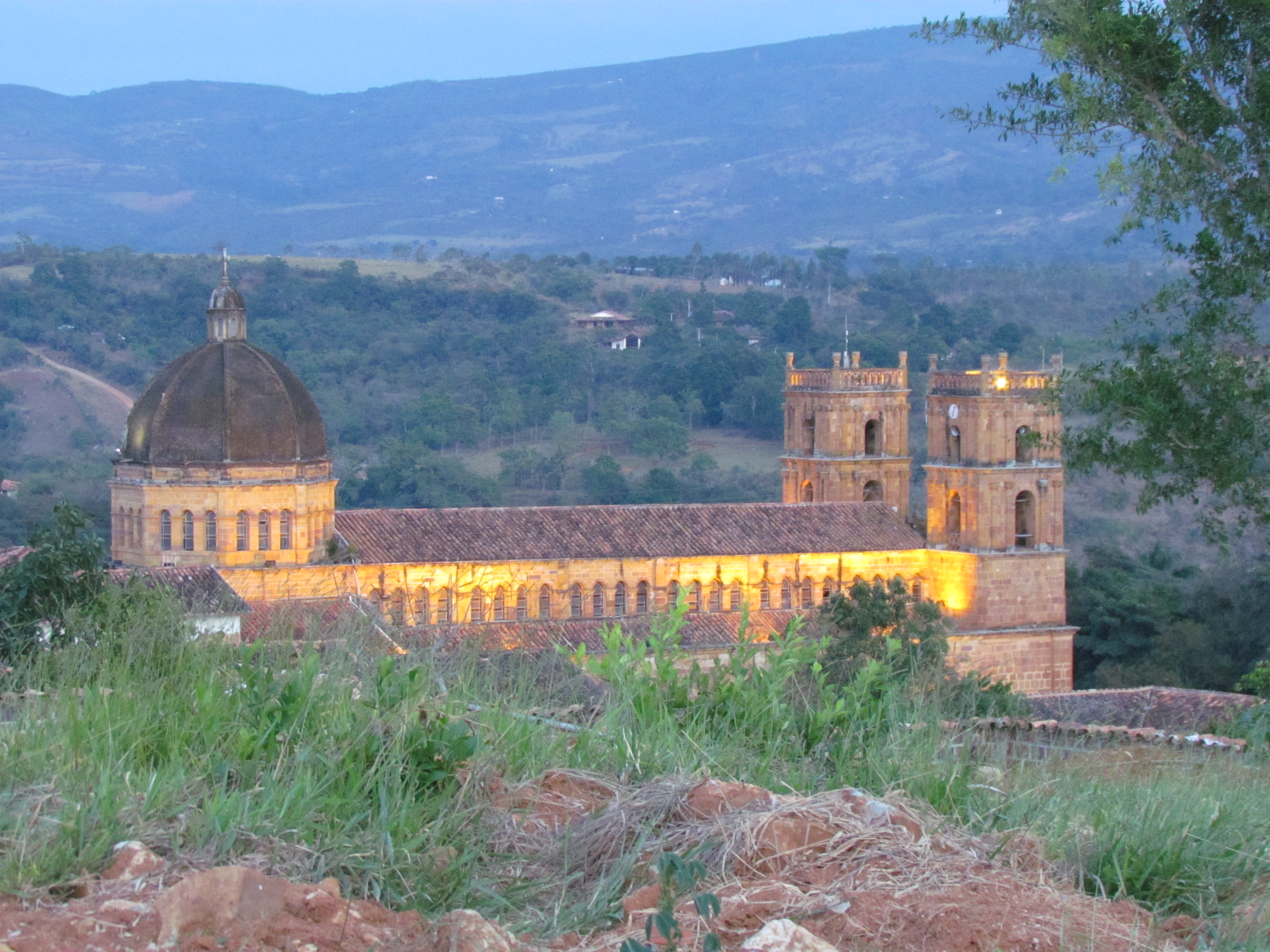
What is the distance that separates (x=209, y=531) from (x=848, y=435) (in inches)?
642

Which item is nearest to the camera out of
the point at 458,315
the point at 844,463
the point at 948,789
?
the point at 948,789

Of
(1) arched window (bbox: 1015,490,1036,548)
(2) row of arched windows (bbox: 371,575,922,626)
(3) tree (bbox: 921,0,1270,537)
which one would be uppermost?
(3) tree (bbox: 921,0,1270,537)

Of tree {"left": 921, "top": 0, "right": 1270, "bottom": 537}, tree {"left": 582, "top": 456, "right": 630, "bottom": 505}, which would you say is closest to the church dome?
tree {"left": 921, "top": 0, "right": 1270, "bottom": 537}

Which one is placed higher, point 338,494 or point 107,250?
point 107,250

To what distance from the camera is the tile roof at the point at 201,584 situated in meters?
24.8

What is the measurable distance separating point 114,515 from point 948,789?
29.6 meters

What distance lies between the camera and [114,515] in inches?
1347

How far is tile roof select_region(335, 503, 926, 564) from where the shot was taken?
3469 cm

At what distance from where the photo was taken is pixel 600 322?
339ft

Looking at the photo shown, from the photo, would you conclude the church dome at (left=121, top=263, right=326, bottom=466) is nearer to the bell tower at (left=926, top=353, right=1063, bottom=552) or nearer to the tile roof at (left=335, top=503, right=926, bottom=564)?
the tile roof at (left=335, top=503, right=926, bottom=564)

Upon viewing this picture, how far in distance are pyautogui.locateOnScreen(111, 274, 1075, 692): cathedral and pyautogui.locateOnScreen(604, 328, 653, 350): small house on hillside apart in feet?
172

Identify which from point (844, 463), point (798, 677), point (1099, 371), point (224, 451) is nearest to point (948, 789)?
point (798, 677)

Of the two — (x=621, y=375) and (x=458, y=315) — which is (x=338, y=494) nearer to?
(x=621, y=375)

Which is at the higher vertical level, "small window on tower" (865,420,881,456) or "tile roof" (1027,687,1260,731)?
"small window on tower" (865,420,881,456)
